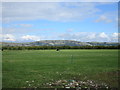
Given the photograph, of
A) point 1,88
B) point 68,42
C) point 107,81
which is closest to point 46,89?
point 1,88

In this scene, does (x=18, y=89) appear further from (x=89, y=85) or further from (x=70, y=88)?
(x=89, y=85)

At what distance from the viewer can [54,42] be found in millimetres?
179125

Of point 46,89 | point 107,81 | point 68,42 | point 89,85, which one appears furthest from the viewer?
point 68,42

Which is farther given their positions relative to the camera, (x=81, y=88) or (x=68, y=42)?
(x=68, y=42)

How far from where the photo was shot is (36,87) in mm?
8508

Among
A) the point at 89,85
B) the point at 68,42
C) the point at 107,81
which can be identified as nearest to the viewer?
the point at 89,85

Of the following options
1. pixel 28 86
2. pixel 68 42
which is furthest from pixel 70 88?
pixel 68 42

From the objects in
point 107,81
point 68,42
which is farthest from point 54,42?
point 107,81

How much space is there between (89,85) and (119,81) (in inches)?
74.1

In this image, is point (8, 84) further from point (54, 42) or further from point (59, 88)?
point (54, 42)

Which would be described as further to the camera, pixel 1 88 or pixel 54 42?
pixel 54 42

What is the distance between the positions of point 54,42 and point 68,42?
13.2 metres

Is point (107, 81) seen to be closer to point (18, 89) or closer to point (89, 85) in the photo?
point (89, 85)

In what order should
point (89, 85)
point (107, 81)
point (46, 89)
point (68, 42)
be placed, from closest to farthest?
point (46, 89) < point (89, 85) < point (107, 81) < point (68, 42)
